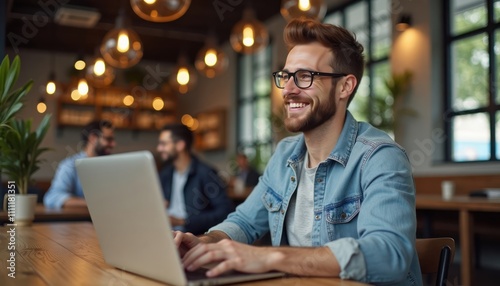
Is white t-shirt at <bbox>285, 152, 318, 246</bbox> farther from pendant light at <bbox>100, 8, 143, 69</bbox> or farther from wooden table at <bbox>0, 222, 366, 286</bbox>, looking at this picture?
pendant light at <bbox>100, 8, 143, 69</bbox>

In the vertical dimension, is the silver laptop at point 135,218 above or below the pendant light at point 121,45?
below

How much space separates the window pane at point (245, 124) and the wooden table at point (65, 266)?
8.21 meters

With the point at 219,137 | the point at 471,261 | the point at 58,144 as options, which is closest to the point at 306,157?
the point at 471,261

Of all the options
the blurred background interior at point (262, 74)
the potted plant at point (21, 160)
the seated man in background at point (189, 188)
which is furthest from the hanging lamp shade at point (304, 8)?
the potted plant at point (21, 160)

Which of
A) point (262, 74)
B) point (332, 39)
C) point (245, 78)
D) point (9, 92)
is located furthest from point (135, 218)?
point (245, 78)

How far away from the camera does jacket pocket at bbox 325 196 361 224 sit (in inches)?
55.7

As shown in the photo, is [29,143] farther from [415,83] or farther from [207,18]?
[207,18]

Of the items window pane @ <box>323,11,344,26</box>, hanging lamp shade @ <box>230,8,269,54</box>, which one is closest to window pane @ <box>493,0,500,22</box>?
hanging lamp shade @ <box>230,8,269,54</box>

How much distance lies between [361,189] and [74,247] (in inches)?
34.4

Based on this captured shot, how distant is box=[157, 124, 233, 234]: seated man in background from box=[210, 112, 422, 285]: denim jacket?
1.86 m

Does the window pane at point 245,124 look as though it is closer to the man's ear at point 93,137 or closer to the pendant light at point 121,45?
the pendant light at point 121,45

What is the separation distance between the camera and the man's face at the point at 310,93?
1581mm

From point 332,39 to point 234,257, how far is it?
80cm

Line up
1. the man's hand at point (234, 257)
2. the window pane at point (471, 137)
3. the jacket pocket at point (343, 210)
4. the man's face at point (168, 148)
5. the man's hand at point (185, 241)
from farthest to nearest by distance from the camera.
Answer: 1. the window pane at point (471, 137)
2. the man's face at point (168, 148)
3. the jacket pocket at point (343, 210)
4. the man's hand at point (185, 241)
5. the man's hand at point (234, 257)
